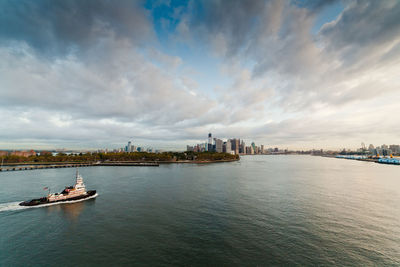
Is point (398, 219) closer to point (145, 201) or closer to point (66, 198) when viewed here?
point (145, 201)

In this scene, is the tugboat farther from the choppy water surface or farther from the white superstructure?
the choppy water surface

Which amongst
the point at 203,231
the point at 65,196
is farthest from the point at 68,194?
the point at 203,231

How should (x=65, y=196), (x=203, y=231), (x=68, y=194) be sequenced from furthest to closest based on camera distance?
1. (x=68, y=194)
2. (x=65, y=196)
3. (x=203, y=231)

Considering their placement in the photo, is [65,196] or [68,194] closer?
[65,196]

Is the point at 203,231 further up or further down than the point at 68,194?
further down

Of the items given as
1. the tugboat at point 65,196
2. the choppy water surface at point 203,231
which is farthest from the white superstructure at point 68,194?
the choppy water surface at point 203,231

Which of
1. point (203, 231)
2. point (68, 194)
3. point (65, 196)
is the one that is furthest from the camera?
point (68, 194)

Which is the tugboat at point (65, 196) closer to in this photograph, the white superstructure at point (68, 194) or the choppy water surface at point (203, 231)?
the white superstructure at point (68, 194)

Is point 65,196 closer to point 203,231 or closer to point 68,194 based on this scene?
point 68,194

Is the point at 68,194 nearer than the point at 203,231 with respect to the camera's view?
No

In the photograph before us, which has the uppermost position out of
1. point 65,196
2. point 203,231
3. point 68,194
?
point 68,194

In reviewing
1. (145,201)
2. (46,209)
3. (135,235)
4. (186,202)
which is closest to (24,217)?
(46,209)
